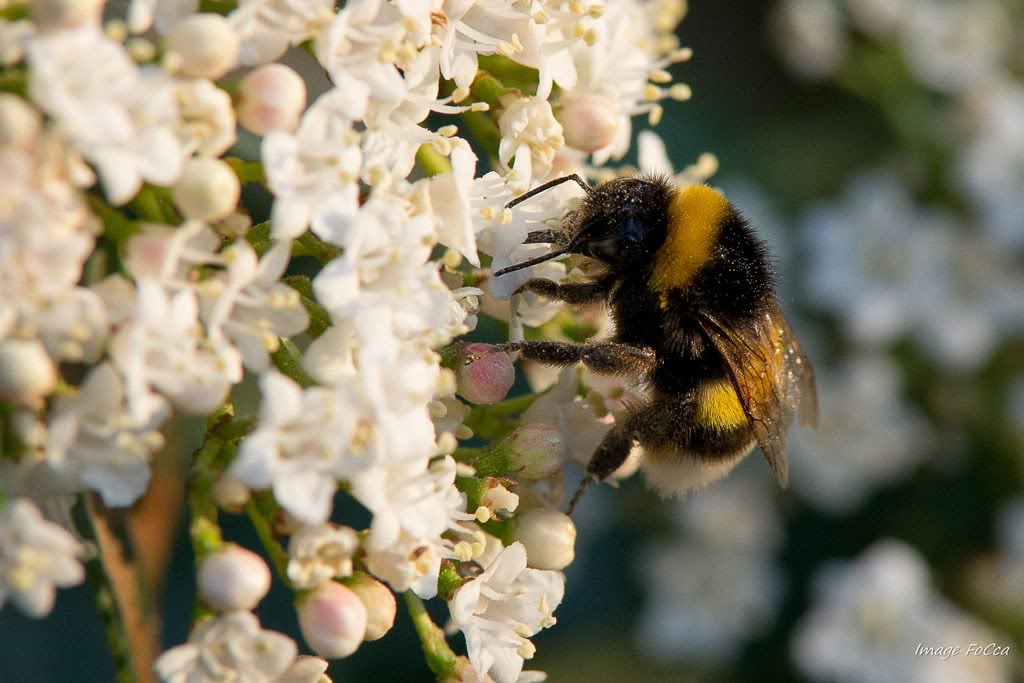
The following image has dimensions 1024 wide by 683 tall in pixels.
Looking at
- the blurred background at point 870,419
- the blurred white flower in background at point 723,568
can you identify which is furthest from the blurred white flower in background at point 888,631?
the blurred white flower in background at point 723,568

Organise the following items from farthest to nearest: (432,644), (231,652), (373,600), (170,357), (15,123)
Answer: (432,644) < (373,600) < (231,652) < (170,357) < (15,123)

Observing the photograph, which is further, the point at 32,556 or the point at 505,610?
the point at 505,610

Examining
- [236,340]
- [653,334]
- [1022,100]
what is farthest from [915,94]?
[236,340]

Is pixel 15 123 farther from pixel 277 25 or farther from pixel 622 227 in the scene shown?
pixel 622 227

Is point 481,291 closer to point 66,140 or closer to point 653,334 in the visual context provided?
point 653,334

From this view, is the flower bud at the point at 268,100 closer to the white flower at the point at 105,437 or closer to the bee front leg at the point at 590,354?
the white flower at the point at 105,437

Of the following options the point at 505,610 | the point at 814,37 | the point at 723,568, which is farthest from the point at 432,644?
the point at 814,37

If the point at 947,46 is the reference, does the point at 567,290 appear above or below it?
above

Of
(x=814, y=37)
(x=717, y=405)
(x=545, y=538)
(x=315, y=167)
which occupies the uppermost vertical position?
(x=315, y=167)
